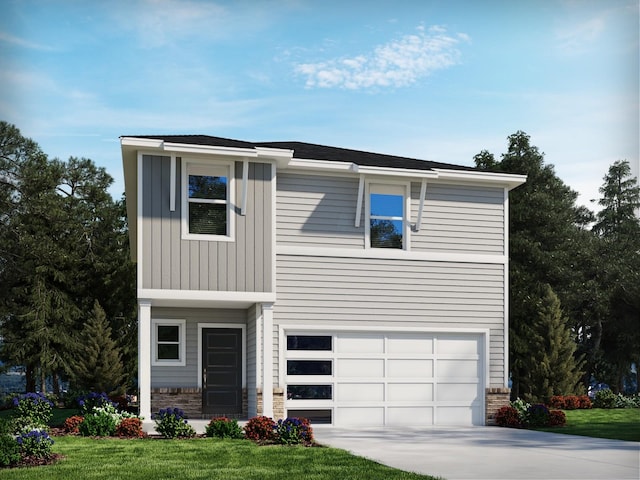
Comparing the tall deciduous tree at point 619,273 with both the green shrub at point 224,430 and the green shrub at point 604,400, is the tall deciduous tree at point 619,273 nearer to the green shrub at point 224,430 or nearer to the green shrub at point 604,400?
the green shrub at point 604,400

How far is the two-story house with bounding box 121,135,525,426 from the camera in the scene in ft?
54.5

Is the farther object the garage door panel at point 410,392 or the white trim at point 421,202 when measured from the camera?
the white trim at point 421,202

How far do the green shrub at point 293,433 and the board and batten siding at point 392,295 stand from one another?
4107 mm

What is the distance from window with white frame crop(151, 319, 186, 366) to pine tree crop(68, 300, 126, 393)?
9634 millimetres

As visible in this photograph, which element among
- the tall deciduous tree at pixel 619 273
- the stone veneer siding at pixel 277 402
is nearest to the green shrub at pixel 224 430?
the stone veneer siding at pixel 277 402

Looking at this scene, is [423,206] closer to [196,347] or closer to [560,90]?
[196,347]

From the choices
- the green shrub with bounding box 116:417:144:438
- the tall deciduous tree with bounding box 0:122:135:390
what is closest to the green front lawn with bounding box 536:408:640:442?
the green shrub with bounding box 116:417:144:438

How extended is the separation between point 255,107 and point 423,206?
905 centimetres

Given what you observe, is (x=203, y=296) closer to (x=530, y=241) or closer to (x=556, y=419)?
(x=556, y=419)

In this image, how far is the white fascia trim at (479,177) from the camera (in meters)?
18.5

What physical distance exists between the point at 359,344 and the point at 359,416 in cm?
154

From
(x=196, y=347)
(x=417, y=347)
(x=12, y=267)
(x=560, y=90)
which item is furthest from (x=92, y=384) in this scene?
(x=560, y=90)

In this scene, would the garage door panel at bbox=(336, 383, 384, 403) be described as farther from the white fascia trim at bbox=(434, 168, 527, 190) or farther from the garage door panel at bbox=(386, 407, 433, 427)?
the white fascia trim at bbox=(434, 168, 527, 190)

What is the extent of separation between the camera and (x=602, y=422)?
19.1m
